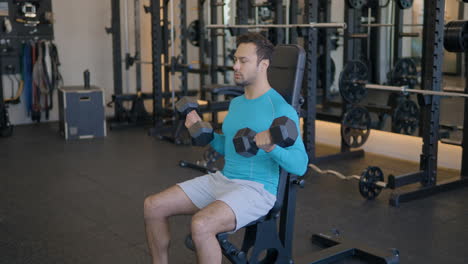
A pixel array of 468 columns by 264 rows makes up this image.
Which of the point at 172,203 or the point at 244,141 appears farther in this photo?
the point at 172,203

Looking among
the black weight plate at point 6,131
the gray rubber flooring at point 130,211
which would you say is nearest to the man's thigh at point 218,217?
the gray rubber flooring at point 130,211

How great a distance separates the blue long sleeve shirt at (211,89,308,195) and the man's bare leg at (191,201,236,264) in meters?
0.22

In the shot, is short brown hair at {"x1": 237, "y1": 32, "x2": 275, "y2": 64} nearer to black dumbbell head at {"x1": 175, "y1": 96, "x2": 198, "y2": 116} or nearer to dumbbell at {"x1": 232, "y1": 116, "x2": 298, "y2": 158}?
black dumbbell head at {"x1": 175, "y1": 96, "x2": 198, "y2": 116}

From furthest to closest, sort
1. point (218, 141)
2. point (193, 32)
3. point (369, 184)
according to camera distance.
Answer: point (193, 32) → point (369, 184) → point (218, 141)

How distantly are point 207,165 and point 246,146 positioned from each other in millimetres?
2623

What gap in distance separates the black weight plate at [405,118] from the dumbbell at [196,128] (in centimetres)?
296

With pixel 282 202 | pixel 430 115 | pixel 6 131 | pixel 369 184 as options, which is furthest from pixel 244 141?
pixel 6 131

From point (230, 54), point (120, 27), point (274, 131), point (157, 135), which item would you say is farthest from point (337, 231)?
point (120, 27)

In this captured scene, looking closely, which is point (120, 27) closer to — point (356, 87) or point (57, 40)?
point (57, 40)

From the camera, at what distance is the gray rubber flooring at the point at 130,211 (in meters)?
2.65

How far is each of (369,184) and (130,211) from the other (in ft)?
4.60

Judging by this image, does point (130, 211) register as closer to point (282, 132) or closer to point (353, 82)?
point (282, 132)

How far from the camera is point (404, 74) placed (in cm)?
525

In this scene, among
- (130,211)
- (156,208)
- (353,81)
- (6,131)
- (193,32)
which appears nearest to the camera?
(156,208)
